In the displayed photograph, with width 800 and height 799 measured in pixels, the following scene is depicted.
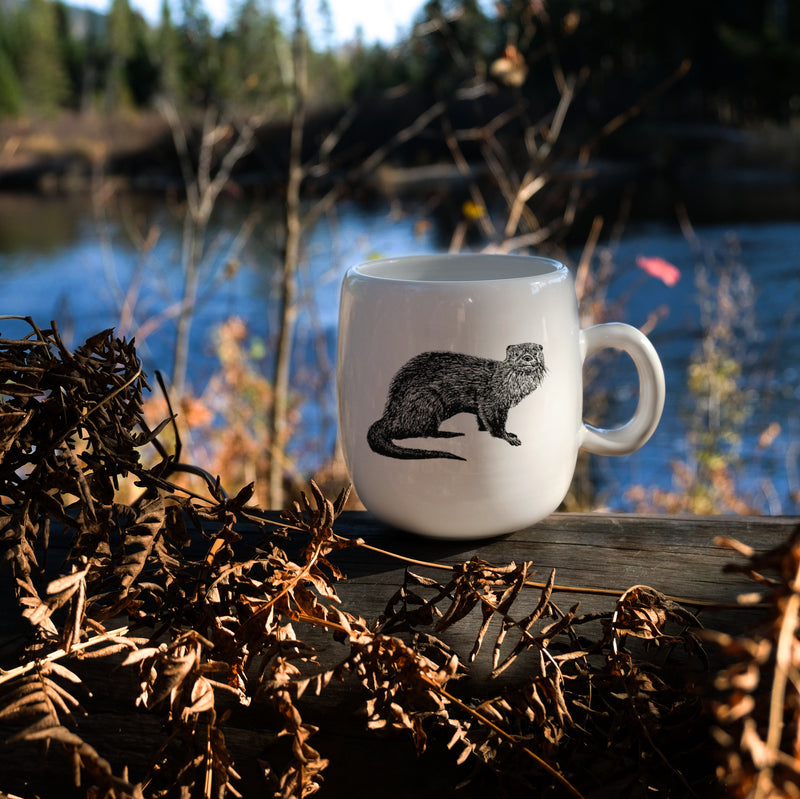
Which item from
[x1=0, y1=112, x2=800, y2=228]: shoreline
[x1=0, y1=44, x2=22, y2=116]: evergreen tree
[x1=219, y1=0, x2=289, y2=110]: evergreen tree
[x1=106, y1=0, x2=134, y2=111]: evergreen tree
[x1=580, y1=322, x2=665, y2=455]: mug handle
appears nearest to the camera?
[x1=580, y1=322, x2=665, y2=455]: mug handle

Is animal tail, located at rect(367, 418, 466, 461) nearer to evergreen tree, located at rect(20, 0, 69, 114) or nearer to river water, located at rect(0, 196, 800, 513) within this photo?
river water, located at rect(0, 196, 800, 513)

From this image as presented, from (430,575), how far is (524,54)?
10.2ft

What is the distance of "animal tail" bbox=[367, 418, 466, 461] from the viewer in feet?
2.60

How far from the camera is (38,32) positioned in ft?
77.5

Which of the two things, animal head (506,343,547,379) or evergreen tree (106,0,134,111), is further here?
evergreen tree (106,0,134,111)

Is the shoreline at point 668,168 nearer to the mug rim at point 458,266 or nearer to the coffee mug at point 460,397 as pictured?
the mug rim at point 458,266

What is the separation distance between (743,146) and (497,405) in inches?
334

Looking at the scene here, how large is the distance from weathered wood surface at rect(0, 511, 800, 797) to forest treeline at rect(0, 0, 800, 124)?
58.5 inches

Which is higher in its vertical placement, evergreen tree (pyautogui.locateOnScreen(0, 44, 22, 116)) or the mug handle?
evergreen tree (pyautogui.locateOnScreen(0, 44, 22, 116))

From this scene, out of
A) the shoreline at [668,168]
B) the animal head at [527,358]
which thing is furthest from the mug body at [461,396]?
the shoreline at [668,168]

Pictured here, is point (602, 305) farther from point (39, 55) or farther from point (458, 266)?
point (39, 55)

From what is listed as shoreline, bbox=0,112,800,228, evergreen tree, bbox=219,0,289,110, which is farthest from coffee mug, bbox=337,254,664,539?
shoreline, bbox=0,112,800,228

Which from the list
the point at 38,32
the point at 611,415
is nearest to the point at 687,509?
the point at 611,415

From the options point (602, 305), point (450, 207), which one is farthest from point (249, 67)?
point (450, 207)
